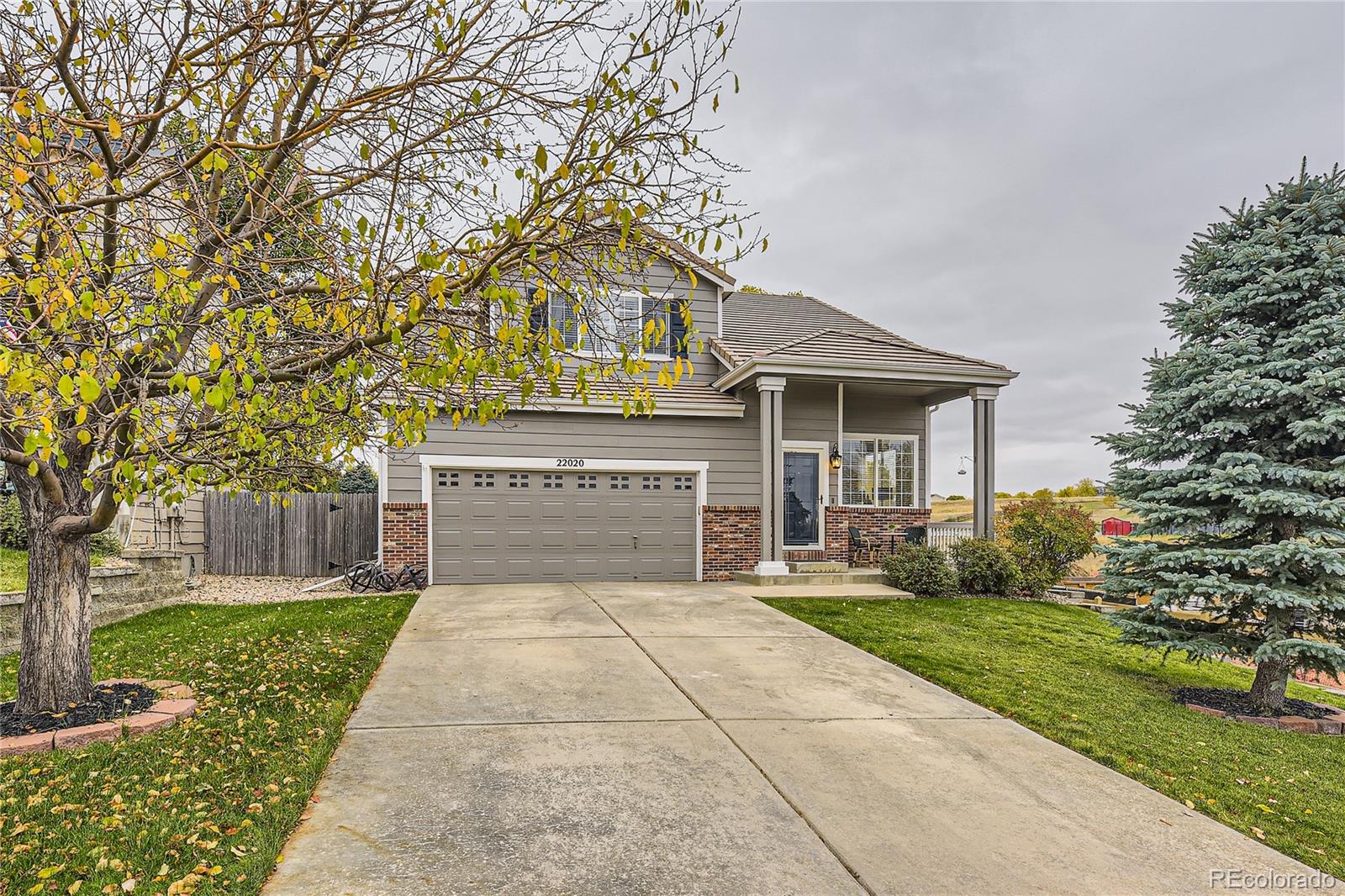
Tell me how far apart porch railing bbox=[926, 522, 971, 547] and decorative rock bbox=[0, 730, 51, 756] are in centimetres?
1291

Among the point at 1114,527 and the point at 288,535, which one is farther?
the point at 1114,527

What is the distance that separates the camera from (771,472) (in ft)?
41.4

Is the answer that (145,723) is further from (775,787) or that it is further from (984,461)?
(984,461)

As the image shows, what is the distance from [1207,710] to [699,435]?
29.1ft

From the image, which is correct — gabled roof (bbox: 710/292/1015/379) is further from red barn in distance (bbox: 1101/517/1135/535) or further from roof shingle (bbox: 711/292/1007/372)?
red barn in distance (bbox: 1101/517/1135/535)

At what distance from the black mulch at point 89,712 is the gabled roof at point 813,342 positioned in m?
9.50

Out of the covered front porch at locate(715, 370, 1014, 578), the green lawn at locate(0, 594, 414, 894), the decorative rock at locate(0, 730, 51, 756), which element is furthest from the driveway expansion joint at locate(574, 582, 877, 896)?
the covered front porch at locate(715, 370, 1014, 578)

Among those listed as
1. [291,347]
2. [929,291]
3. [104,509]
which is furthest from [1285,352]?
[929,291]

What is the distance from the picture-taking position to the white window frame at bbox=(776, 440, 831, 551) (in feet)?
47.1

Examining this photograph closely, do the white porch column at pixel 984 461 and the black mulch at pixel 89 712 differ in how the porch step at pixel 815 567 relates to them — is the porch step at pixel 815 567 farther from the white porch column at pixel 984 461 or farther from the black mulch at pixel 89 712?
the black mulch at pixel 89 712

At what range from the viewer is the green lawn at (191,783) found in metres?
2.98

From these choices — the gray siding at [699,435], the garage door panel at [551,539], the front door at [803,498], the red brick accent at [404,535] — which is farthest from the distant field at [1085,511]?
the red brick accent at [404,535]

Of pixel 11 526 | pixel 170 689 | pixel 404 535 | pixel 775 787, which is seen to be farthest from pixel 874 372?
pixel 11 526

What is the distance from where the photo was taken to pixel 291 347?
200 inches
